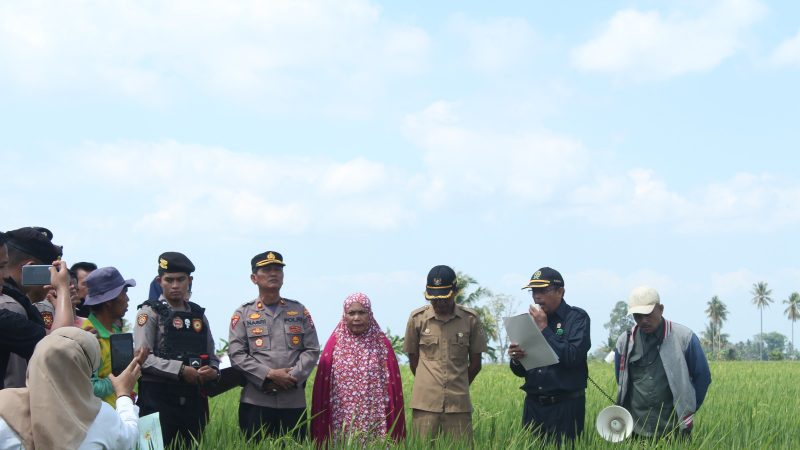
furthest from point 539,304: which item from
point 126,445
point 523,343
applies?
point 126,445

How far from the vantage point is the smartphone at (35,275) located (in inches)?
170

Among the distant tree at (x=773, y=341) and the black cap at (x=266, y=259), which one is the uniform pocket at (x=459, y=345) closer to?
the black cap at (x=266, y=259)

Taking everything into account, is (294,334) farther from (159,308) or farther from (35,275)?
(35,275)

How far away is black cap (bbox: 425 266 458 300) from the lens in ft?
21.4

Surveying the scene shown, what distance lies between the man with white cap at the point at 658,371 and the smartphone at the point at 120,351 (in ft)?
11.6

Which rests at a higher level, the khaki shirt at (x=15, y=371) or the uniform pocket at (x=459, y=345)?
the uniform pocket at (x=459, y=345)

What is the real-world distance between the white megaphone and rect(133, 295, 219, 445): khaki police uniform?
2.79m

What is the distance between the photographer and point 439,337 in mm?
6652

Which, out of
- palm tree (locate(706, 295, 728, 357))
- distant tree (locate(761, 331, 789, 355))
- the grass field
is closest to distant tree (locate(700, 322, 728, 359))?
palm tree (locate(706, 295, 728, 357))

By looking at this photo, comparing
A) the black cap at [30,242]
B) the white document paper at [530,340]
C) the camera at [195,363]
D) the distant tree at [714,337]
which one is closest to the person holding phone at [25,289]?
the black cap at [30,242]

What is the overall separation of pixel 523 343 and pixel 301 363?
1.61m

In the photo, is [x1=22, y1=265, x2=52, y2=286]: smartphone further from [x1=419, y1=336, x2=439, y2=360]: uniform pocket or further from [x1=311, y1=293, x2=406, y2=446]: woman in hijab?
[x1=419, y1=336, x2=439, y2=360]: uniform pocket

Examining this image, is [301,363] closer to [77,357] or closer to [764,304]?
[77,357]

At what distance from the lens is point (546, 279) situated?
6.41m
